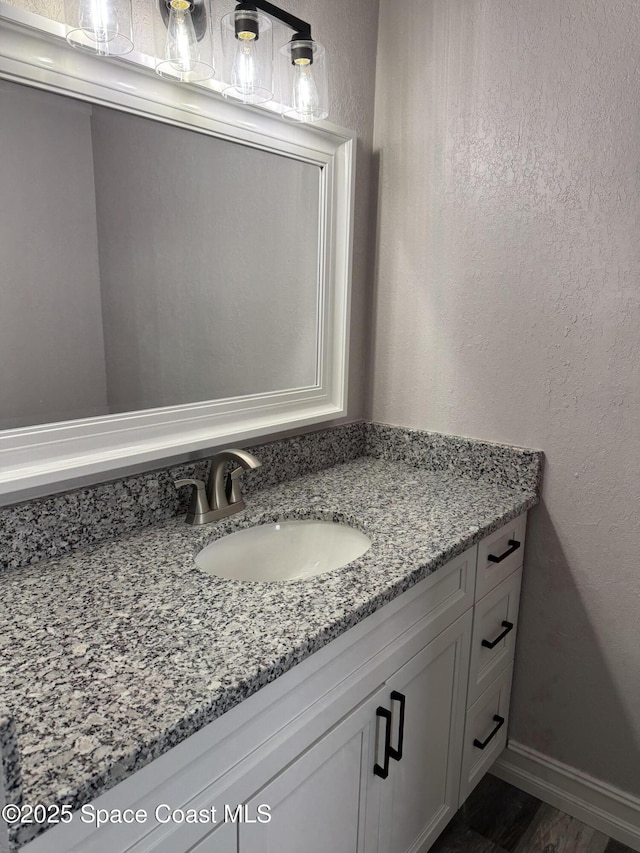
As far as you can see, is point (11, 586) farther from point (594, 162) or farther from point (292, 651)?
point (594, 162)

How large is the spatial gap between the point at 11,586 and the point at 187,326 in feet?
2.06

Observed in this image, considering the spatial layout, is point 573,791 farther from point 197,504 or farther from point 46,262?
point 46,262

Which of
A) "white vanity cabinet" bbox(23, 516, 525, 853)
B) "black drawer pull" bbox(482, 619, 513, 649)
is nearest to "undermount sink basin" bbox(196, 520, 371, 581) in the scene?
"white vanity cabinet" bbox(23, 516, 525, 853)

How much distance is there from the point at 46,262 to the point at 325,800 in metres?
1.02

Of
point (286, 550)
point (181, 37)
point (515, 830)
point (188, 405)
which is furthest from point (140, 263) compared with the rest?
point (515, 830)

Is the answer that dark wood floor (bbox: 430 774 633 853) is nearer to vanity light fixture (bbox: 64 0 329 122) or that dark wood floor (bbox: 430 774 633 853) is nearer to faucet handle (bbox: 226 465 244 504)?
faucet handle (bbox: 226 465 244 504)

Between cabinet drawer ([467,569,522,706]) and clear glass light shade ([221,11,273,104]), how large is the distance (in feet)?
4.07

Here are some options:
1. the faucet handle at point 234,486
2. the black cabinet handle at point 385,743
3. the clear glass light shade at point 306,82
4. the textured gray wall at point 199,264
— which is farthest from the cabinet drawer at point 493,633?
the clear glass light shade at point 306,82

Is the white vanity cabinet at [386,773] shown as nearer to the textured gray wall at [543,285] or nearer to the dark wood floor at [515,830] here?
the dark wood floor at [515,830]

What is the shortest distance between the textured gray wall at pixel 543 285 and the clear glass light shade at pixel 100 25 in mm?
846

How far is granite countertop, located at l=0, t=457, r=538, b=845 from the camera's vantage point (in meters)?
0.67

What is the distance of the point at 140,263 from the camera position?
124 centimetres

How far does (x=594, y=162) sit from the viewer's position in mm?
1384

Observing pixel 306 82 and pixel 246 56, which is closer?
pixel 246 56
